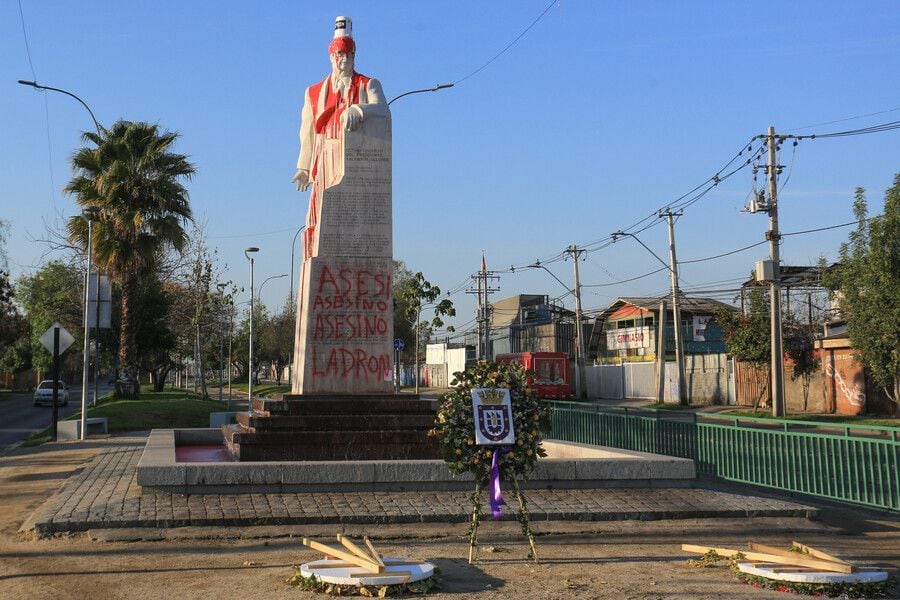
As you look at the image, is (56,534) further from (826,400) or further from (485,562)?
(826,400)

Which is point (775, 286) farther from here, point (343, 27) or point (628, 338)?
point (628, 338)

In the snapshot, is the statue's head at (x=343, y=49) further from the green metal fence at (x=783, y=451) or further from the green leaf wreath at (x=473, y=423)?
the green leaf wreath at (x=473, y=423)

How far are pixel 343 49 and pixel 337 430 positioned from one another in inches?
269

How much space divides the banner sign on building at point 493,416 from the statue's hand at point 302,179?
9.48m

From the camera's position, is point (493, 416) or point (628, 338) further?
point (628, 338)

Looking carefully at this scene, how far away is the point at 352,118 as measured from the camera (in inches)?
605

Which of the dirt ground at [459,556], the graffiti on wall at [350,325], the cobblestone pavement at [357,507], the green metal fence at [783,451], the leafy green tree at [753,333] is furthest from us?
the leafy green tree at [753,333]

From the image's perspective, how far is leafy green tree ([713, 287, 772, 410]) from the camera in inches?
1451

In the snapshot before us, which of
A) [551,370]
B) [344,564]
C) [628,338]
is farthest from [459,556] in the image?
[628,338]

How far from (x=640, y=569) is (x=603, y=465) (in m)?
Answer: 3.93

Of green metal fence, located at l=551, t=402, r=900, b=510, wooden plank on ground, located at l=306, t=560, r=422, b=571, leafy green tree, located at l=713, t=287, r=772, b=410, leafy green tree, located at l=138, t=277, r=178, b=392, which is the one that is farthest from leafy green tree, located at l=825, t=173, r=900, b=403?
leafy green tree, located at l=138, t=277, r=178, b=392

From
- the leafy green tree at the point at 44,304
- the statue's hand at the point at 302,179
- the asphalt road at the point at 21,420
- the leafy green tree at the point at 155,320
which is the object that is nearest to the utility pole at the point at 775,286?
the statue's hand at the point at 302,179

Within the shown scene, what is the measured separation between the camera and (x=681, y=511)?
11.2 metres

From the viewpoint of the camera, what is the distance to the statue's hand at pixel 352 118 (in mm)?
15375
